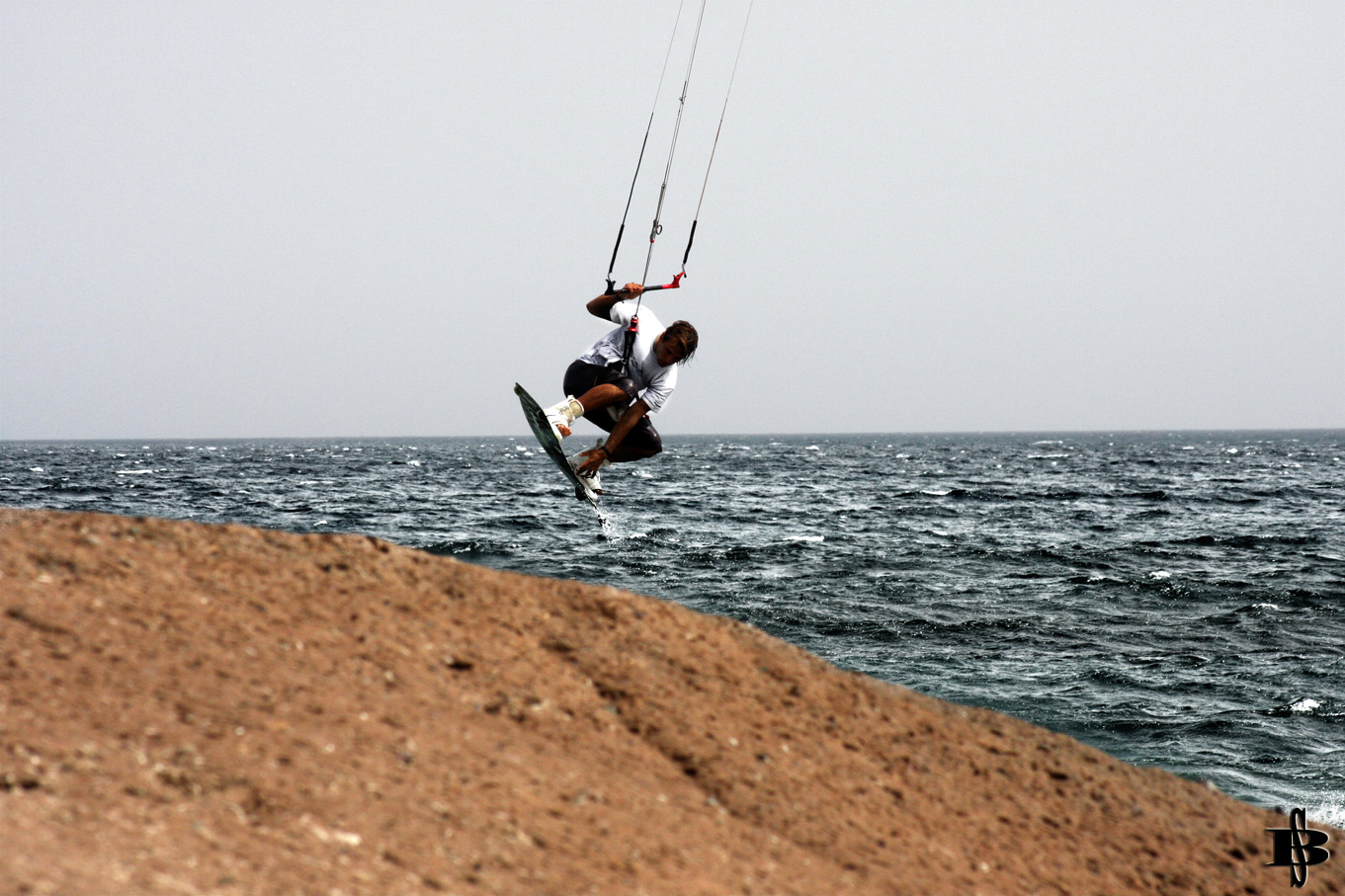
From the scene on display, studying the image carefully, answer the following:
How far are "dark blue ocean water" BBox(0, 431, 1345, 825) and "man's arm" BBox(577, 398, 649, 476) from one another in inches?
54.5

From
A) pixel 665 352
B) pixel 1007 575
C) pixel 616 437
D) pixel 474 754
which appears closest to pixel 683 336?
pixel 665 352

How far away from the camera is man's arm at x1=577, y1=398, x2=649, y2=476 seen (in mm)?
9242

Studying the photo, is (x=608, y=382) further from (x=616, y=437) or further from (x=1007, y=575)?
(x=1007, y=575)

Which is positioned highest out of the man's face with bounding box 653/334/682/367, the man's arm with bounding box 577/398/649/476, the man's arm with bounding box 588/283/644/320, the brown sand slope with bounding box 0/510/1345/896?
the man's arm with bounding box 588/283/644/320

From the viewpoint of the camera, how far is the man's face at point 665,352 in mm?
8984

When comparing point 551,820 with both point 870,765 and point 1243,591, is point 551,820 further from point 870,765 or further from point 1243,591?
point 1243,591

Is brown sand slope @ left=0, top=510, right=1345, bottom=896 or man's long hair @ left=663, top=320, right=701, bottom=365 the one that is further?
man's long hair @ left=663, top=320, right=701, bottom=365

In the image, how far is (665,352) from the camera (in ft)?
29.6

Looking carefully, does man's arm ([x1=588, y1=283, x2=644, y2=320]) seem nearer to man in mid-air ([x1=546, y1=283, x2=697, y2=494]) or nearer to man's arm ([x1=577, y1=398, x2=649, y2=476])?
man in mid-air ([x1=546, y1=283, x2=697, y2=494])

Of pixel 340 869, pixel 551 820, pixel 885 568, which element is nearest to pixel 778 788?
pixel 551 820

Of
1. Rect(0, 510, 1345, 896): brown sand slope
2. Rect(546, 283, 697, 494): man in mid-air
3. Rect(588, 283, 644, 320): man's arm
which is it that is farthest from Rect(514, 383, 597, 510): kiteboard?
Rect(0, 510, 1345, 896): brown sand slope

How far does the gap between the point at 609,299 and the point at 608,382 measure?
0.77 metres

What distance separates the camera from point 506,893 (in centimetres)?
326

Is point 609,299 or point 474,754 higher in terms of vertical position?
point 609,299
